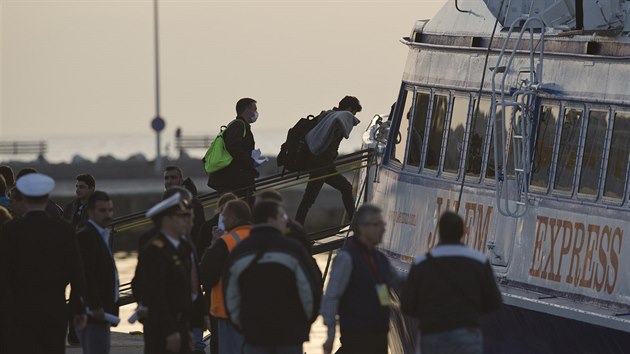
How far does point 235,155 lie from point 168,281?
766cm

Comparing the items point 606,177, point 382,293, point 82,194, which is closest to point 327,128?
point 82,194

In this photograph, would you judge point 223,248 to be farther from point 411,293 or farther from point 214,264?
point 411,293

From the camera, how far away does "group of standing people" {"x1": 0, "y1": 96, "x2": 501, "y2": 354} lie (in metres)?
13.4

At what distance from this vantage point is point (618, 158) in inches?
655

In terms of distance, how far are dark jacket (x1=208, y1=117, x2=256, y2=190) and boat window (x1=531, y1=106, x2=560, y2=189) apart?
4.24 metres

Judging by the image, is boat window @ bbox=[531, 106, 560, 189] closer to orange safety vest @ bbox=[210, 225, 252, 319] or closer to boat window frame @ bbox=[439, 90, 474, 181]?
boat window frame @ bbox=[439, 90, 474, 181]

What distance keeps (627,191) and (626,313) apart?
0.97 metres

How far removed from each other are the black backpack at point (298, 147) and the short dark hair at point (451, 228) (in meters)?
8.65

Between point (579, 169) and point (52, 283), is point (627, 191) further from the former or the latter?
point (52, 283)

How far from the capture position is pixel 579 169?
17.1 meters

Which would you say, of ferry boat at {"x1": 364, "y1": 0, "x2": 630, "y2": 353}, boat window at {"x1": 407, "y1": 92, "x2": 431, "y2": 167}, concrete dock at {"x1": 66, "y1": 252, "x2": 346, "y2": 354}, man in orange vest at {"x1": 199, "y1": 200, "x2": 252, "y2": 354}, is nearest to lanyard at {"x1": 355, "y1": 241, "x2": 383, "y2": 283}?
man in orange vest at {"x1": 199, "y1": 200, "x2": 252, "y2": 354}

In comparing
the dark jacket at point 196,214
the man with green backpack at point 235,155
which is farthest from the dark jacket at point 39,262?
the man with green backpack at point 235,155

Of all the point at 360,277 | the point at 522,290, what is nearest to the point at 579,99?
the point at 522,290

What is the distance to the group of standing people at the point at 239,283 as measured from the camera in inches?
529
